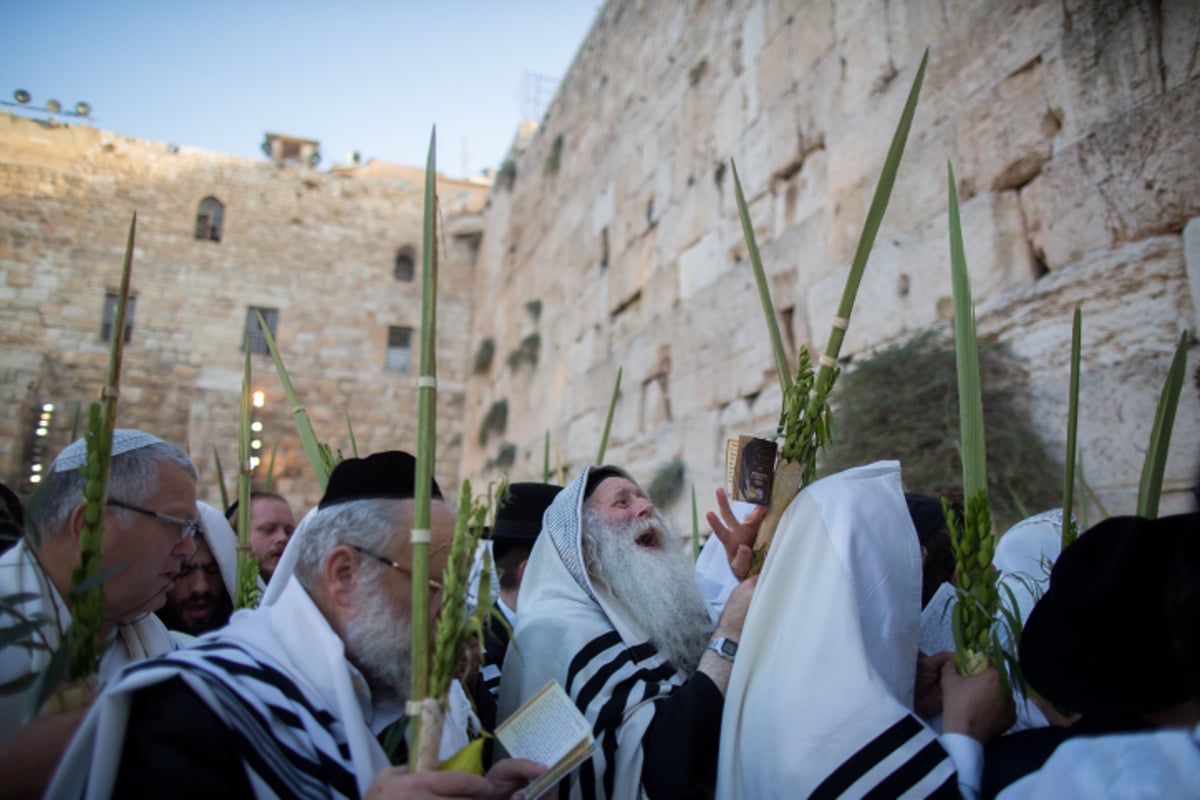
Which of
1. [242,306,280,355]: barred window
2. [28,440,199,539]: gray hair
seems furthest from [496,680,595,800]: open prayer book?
[242,306,280,355]: barred window

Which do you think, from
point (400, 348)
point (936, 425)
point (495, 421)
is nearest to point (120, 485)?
point (936, 425)

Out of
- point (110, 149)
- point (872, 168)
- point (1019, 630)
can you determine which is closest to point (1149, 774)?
point (1019, 630)

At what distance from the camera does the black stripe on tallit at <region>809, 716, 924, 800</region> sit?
1.35m

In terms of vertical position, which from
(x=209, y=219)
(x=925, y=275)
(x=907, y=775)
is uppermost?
(x=209, y=219)

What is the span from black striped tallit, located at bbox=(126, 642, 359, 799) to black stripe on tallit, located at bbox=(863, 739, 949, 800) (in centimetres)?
85

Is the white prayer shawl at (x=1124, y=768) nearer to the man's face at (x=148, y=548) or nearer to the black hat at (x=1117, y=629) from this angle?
the black hat at (x=1117, y=629)

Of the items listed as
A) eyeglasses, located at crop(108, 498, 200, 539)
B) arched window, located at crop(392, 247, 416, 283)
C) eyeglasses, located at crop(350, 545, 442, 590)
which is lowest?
eyeglasses, located at crop(350, 545, 442, 590)

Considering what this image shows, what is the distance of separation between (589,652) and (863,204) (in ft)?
11.4

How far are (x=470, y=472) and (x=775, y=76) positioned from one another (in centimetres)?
775

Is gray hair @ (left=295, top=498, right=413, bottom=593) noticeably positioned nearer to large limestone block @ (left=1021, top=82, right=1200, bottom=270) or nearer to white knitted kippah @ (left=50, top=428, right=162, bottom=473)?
white knitted kippah @ (left=50, top=428, right=162, bottom=473)

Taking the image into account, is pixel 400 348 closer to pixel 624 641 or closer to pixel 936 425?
pixel 936 425

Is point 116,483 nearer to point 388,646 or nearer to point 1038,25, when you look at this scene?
point 388,646

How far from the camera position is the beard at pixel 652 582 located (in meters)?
1.92

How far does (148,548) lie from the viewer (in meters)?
1.65
